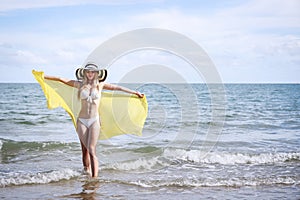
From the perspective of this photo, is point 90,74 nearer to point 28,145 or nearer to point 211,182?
point 211,182

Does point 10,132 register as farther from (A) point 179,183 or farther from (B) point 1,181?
(A) point 179,183

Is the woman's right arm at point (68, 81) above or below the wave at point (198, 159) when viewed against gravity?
above

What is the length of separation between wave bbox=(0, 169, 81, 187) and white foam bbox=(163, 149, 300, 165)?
321 centimetres

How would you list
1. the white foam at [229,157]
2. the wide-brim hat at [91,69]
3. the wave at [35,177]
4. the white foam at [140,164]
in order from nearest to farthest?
the wide-brim hat at [91,69] < the wave at [35,177] < the white foam at [140,164] < the white foam at [229,157]

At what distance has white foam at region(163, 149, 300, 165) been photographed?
10438 millimetres

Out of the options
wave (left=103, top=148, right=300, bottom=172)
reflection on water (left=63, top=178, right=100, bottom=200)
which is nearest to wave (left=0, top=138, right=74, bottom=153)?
wave (left=103, top=148, right=300, bottom=172)

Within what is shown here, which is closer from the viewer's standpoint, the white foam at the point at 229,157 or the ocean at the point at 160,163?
the ocean at the point at 160,163

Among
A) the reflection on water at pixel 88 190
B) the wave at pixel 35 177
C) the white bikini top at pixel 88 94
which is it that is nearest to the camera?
the reflection on water at pixel 88 190

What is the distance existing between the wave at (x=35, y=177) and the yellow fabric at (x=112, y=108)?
1.01 meters

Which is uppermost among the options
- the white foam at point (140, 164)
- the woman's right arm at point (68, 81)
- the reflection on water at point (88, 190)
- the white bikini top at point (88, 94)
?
the woman's right arm at point (68, 81)

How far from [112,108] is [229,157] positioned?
3882 mm

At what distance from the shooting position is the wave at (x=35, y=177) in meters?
7.91

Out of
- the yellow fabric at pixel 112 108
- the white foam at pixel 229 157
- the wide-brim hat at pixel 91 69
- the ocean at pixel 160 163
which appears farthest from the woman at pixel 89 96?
the white foam at pixel 229 157

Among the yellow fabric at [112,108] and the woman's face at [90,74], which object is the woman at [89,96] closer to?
the woman's face at [90,74]
